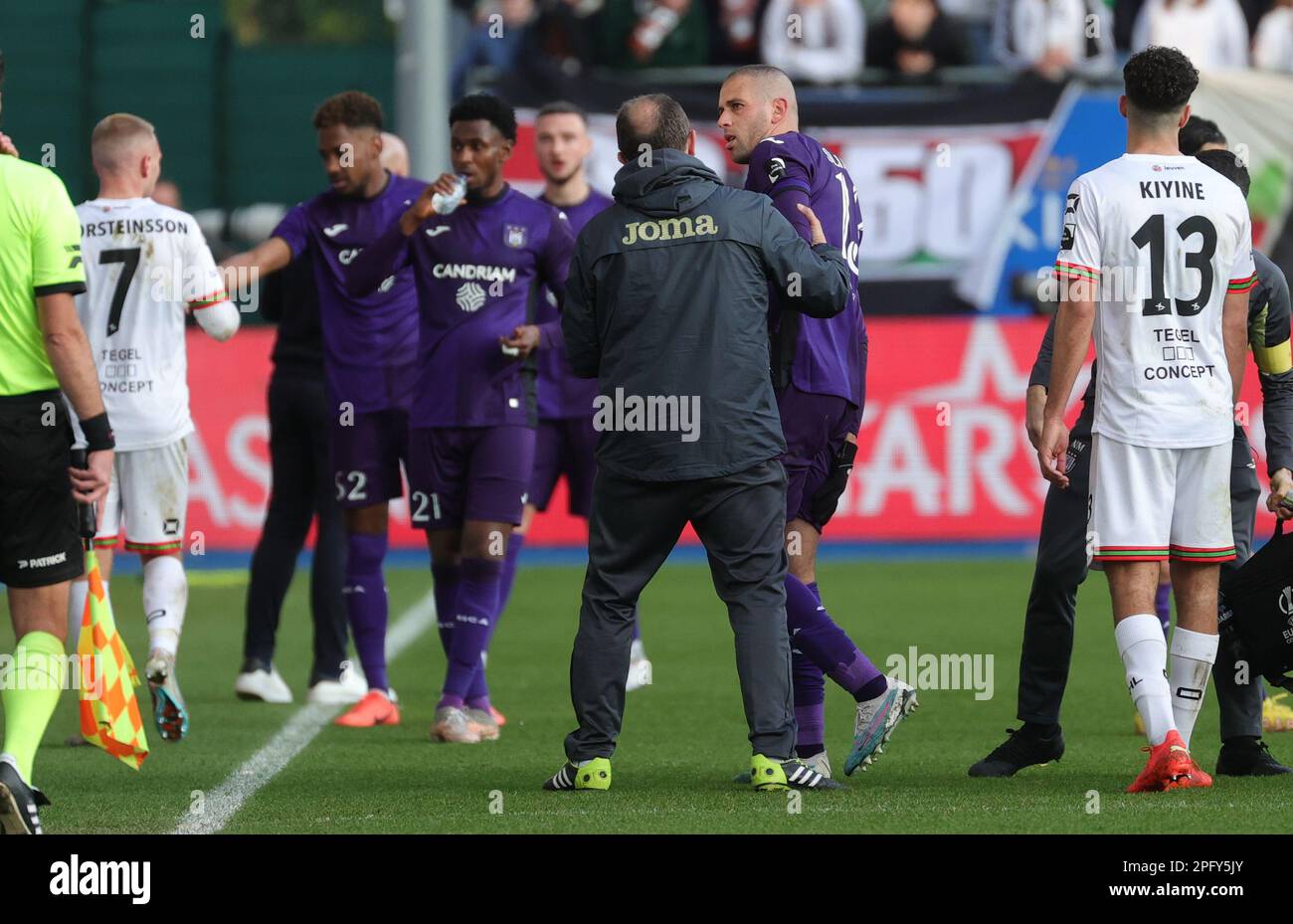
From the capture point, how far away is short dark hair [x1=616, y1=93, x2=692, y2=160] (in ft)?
21.5

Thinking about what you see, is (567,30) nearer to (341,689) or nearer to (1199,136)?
(341,689)

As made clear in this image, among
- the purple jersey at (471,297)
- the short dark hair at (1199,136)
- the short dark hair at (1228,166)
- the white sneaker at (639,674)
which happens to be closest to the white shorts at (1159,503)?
the short dark hair at (1228,166)

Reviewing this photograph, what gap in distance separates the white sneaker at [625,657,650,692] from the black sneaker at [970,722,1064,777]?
2908 millimetres

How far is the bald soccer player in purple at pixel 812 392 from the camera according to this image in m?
6.74

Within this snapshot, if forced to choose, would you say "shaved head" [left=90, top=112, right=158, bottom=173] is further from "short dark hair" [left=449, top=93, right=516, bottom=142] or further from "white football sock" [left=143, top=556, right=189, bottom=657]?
"white football sock" [left=143, top=556, right=189, bottom=657]

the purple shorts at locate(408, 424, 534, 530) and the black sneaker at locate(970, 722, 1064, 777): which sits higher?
the purple shorts at locate(408, 424, 534, 530)

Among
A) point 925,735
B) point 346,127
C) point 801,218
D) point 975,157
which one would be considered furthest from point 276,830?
point 975,157

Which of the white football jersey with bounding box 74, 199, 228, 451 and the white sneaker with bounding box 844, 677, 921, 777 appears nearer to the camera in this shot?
the white sneaker with bounding box 844, 677, 921, 777

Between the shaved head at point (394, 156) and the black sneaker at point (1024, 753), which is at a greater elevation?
the shaved head at point (394, 156)

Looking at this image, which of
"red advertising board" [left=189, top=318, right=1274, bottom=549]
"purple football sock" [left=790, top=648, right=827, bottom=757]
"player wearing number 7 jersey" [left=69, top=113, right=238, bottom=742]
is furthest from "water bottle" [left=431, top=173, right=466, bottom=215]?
"red advertising board" [left=189, top=318, right=1274, bottom=549]

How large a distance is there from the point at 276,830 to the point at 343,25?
34744mm

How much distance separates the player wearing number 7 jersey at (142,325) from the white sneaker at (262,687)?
1.50 metres

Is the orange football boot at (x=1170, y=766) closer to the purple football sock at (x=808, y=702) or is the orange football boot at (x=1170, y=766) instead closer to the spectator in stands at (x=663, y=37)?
the purple football sock at (x=808, y=702)

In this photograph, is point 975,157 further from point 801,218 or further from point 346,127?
point 801,218
